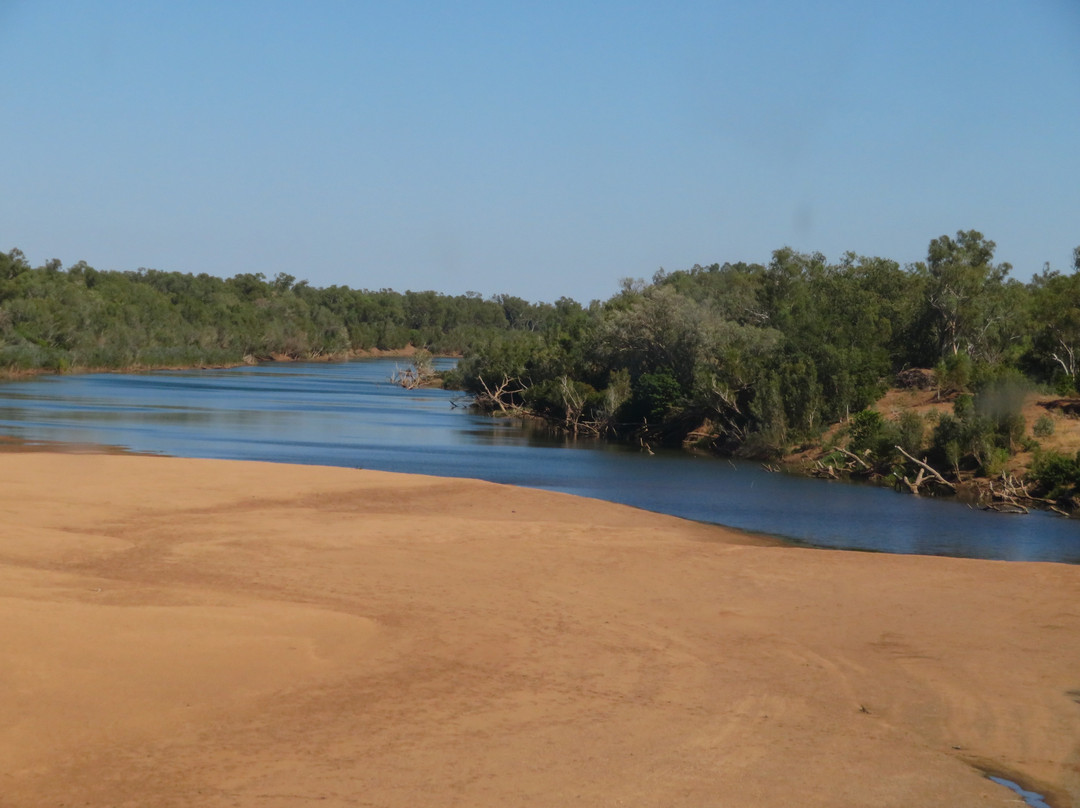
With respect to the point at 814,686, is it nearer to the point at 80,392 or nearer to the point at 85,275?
the point at 80,392

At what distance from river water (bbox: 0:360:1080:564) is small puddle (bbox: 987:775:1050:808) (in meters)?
14.1

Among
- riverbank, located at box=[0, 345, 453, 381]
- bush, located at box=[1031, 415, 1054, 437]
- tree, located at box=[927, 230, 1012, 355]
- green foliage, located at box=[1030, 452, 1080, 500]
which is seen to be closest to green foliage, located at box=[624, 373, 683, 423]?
tree, located at box=[927, 230, 1012, 355]

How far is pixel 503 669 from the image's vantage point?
39.8 ft

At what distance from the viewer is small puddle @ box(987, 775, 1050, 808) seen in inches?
359

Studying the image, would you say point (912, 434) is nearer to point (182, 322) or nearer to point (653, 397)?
point (653, 397)

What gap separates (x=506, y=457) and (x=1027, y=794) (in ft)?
107

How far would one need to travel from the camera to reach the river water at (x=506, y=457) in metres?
26.3

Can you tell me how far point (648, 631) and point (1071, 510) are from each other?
20957 millimetres

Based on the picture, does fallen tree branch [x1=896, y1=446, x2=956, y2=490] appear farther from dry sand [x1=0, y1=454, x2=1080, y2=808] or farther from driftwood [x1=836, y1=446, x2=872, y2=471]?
dry sand [x1=0, y1=454, x2=1080, y2=808]

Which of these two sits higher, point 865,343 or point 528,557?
point 865,343

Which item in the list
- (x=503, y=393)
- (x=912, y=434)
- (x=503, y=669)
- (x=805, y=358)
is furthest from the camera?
(x=503, y=393)

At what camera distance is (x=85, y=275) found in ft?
457

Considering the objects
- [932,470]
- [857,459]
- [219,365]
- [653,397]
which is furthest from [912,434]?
[219,365]

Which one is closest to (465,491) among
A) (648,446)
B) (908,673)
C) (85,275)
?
(908,673)
